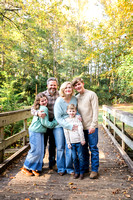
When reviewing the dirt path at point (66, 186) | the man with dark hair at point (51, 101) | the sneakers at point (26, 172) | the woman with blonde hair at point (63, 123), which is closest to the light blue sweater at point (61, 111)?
the woman with blonde hair at point (63, 123)

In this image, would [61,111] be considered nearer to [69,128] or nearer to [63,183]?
[69,128]

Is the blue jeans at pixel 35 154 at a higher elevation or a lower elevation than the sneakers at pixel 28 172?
higher

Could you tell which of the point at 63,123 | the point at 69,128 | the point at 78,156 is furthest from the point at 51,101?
the point at 78,156

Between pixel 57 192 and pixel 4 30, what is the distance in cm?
865

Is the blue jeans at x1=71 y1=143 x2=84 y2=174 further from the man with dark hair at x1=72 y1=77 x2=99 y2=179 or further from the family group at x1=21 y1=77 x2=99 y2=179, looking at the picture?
the man with dark hair at x1=72 y1=77 x2=99 y2=179

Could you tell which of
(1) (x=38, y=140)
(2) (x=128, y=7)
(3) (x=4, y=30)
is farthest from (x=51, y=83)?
(3) (x=4, y=30)

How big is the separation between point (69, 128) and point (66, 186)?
0.93 m

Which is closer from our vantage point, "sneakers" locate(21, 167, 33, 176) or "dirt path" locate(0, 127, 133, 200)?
"dirt path" locate(0, 127, 133, 200)

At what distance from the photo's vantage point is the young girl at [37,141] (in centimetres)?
329

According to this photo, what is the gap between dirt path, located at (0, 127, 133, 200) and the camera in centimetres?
250

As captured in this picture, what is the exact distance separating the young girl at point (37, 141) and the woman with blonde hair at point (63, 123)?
21 cm

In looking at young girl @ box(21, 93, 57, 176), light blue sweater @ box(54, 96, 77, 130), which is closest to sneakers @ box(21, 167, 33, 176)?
young girl @ box(21, 93, 57, 176)

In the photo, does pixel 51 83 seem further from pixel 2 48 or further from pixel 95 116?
pixel 2 48

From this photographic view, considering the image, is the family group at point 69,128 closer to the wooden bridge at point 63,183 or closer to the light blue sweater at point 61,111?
the light blue sweater at point 61,111
